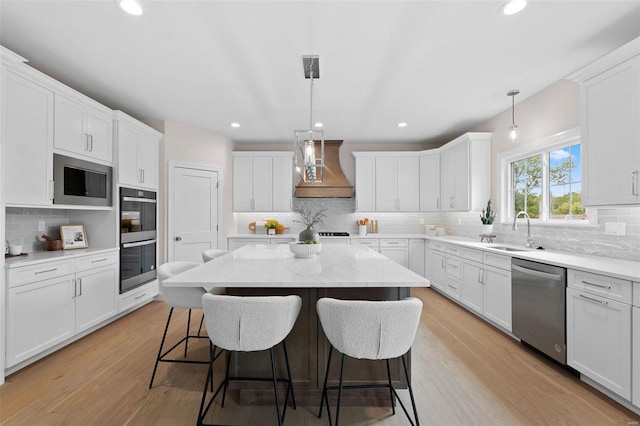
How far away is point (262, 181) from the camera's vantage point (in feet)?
18.2

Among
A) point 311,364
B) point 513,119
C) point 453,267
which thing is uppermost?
point 513,119

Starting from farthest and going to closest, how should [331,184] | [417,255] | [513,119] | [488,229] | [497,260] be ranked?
1. [331,184]
2. [417,255]
3. [488,229]
4. [513,119]
5. [497,260]

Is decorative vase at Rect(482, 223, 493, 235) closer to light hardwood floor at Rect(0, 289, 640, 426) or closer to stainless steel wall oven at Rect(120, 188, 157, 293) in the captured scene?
light hardwood floor at Rect(0, 289, 640, 426)

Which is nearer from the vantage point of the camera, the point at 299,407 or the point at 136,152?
the point at 299,407

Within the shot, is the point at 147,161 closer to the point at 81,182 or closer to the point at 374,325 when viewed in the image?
the point at 81,182

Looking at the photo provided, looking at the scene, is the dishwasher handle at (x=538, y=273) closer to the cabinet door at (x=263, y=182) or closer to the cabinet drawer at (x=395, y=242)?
the cabinet drawer at (x=395, y=242)

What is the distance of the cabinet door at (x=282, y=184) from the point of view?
5.55 meters

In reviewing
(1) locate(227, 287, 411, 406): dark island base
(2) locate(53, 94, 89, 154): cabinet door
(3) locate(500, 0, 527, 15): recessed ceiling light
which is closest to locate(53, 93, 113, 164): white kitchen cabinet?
(2) locate(53, 94, 89, 154): cabinet door

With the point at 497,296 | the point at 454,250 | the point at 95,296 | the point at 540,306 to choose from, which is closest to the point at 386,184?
the point at 454,250

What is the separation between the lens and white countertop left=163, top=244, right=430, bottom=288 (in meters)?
1.66

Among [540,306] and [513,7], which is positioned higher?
[513,7]

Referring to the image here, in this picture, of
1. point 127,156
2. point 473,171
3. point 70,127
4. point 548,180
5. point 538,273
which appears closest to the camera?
point 538,273

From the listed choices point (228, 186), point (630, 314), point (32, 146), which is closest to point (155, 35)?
point (32, 146)

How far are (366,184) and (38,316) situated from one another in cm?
475
